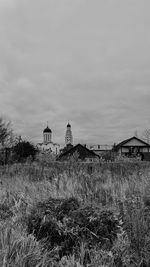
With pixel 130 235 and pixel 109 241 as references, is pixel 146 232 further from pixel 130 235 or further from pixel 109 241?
pixel 109 241

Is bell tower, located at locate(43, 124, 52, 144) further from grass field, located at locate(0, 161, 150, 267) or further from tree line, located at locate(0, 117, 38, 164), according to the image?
grass field, located at locate(0, 161, 150, 267)

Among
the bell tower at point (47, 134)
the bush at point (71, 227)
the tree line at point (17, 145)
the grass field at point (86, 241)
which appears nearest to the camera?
the grass field at point (86, 241)

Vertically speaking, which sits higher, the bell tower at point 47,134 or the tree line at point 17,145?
the bell tower at point 47,134

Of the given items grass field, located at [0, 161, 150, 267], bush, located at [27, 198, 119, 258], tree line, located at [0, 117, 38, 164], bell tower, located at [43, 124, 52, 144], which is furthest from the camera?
bell tower, located at [43, 124, 52, 144]

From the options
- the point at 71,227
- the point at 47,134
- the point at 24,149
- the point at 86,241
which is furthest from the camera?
the point at 47,134

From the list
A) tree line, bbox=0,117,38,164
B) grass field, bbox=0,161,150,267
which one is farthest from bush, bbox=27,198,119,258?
tree line, bbox=0,117,38,164

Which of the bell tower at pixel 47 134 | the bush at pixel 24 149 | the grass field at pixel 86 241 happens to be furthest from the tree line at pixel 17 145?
the bell tower at pixel 47 134

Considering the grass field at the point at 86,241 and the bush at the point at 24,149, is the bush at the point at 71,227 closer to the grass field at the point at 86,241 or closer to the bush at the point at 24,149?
the grass field at the point at 86,241

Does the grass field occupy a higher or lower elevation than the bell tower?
lower

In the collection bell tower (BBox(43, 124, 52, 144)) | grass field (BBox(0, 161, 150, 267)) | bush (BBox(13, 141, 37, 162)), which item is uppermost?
bell tower (BBox(43, 124, 52, 144))

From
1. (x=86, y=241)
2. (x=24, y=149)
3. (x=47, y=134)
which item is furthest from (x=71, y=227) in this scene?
(x=47, y=134)

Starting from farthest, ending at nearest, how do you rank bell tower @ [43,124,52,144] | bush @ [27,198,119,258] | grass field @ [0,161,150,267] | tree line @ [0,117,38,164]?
bell tower @ [43,124,52,144] → tree line @ [0,117,38,164] → bush @ [27,198,119,258] → grass field @ [0,161,150,267]

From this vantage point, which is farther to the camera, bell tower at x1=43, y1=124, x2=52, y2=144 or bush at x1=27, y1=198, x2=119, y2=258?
bell tower at x1=43, y1=124, x2=52, y2=144

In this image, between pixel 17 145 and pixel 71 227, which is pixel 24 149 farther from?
pixel 71 227
